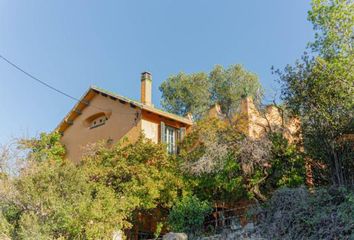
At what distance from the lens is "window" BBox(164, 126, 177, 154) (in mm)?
21953

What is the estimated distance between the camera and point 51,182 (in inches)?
557

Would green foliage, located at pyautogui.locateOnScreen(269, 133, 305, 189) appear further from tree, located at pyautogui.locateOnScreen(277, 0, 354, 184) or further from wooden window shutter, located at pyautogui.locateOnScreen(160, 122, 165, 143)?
wooden window shutter, located at pyautogui.locateOnScreen(160, 122, 165, 143)

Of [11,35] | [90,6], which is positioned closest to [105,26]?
[90,6]

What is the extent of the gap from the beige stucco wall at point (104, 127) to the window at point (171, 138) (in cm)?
207

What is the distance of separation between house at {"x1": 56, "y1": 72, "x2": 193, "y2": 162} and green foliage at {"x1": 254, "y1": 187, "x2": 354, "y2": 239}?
8.30m

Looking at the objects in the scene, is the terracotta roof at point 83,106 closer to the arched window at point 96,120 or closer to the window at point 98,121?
the arched window at point 96,120

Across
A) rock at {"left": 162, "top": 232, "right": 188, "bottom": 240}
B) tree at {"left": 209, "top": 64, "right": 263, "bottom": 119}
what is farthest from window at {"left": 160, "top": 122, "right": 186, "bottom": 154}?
tree at {"left": 209, "top": 64, "right": 263, "bottom": 119}

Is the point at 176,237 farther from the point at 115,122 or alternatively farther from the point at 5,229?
the point at 115,122

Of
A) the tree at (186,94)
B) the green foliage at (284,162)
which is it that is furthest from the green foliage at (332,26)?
the tree at (186,94)

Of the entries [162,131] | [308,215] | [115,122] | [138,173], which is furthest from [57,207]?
[115,122]

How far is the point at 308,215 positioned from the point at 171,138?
11.2m

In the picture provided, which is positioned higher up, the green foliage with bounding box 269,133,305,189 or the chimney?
the chimney

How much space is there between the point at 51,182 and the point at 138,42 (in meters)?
10.4

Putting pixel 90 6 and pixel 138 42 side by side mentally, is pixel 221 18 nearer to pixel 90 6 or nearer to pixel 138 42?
pixel 138 42
